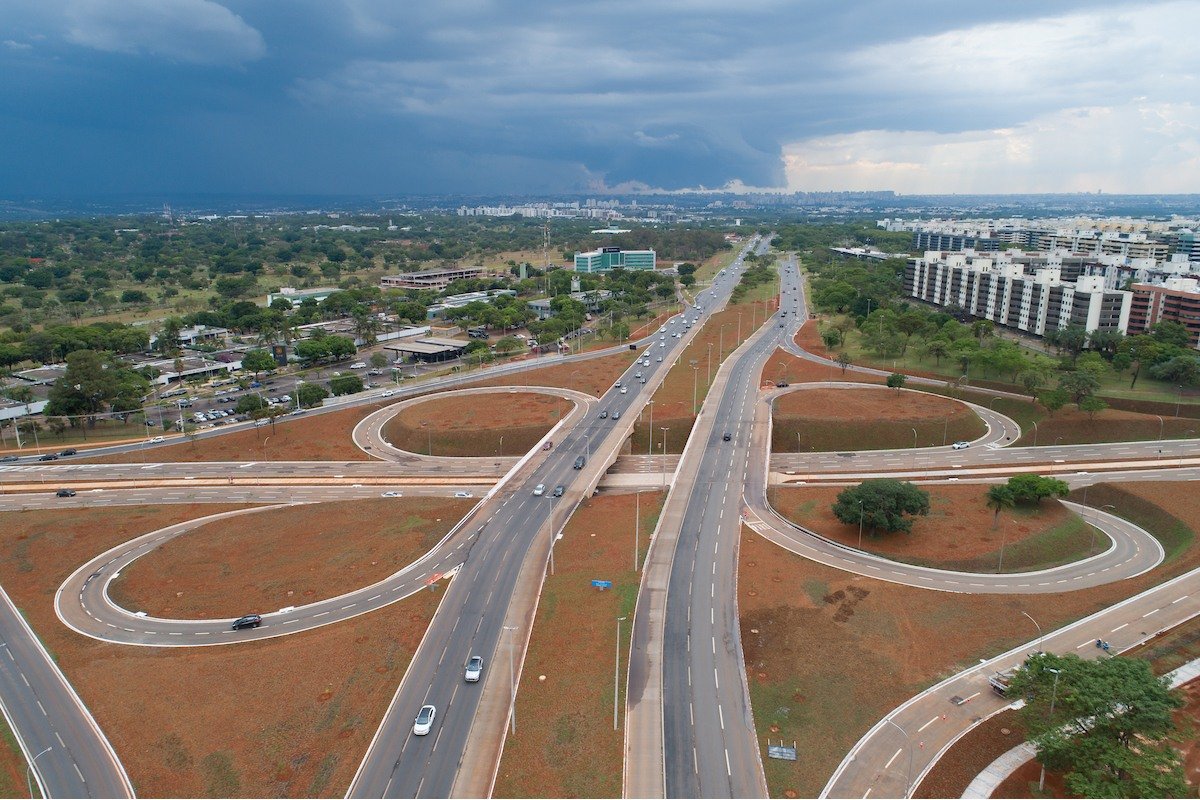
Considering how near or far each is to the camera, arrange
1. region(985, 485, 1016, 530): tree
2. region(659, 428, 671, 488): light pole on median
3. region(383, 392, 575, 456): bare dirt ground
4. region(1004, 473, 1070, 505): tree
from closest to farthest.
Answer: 1. region(985, 485, 1016, 530): tree
2. region(1004, 473, 1070, 505): tree
3. region(659, 428, 671, 488): light pole on median
4. region(383, 392, 575, 456): bare dirt ground

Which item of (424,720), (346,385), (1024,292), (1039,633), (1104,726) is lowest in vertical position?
(1039,633)

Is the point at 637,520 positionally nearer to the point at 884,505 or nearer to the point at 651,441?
the point at 884,505

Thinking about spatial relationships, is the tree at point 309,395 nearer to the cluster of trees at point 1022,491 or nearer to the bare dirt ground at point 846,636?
the bare dirt ground at point 846,636

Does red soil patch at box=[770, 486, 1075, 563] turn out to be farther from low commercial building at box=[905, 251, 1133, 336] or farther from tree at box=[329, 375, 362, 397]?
low commercial building at box=[905, 251, 1133, 336]

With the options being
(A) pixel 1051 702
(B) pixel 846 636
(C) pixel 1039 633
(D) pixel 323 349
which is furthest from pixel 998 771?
(D) pixel 323 349

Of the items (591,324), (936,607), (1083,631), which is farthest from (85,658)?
(591,324)

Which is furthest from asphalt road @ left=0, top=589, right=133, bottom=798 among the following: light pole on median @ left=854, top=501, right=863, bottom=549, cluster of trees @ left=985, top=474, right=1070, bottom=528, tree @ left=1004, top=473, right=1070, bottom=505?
tree @ left=1004, top=473, right=1070, bottom=505
